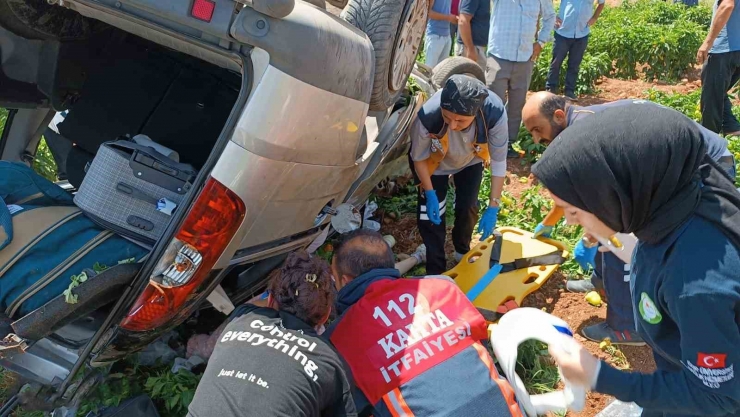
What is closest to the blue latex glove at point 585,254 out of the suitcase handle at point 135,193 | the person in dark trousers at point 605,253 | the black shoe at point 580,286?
the person in dark trousers at point 605,253

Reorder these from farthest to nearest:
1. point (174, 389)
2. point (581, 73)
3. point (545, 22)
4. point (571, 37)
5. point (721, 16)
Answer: point (581, 73) → point (571, 37) → point (545, 22) → point (721, 16) → point (174, 389)

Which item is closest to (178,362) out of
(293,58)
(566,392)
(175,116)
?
(175,116)

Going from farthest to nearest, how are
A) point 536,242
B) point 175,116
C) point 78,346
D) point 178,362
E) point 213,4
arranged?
point 536,242 < point 175,116 < point 178,362 < point 78,346 < point 213,4

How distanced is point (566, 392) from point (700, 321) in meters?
0.62

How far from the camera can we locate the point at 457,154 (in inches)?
158

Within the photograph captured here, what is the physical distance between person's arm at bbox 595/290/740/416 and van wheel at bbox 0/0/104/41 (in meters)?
3.27

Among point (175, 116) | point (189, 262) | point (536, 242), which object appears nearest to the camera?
point (189, 262)

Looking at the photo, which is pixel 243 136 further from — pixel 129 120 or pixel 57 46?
pixel 57 46

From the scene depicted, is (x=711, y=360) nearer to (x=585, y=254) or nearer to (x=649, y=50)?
(x=585, y=254)

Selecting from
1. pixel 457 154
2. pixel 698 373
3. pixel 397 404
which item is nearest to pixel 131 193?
pixel 397 404

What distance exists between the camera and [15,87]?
384cm

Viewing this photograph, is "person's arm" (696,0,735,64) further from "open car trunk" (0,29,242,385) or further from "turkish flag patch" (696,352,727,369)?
"turkish flag patch" (696,352,727,369)

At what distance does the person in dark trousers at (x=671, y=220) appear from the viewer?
158 centimetres

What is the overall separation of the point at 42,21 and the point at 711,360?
11.6ft
